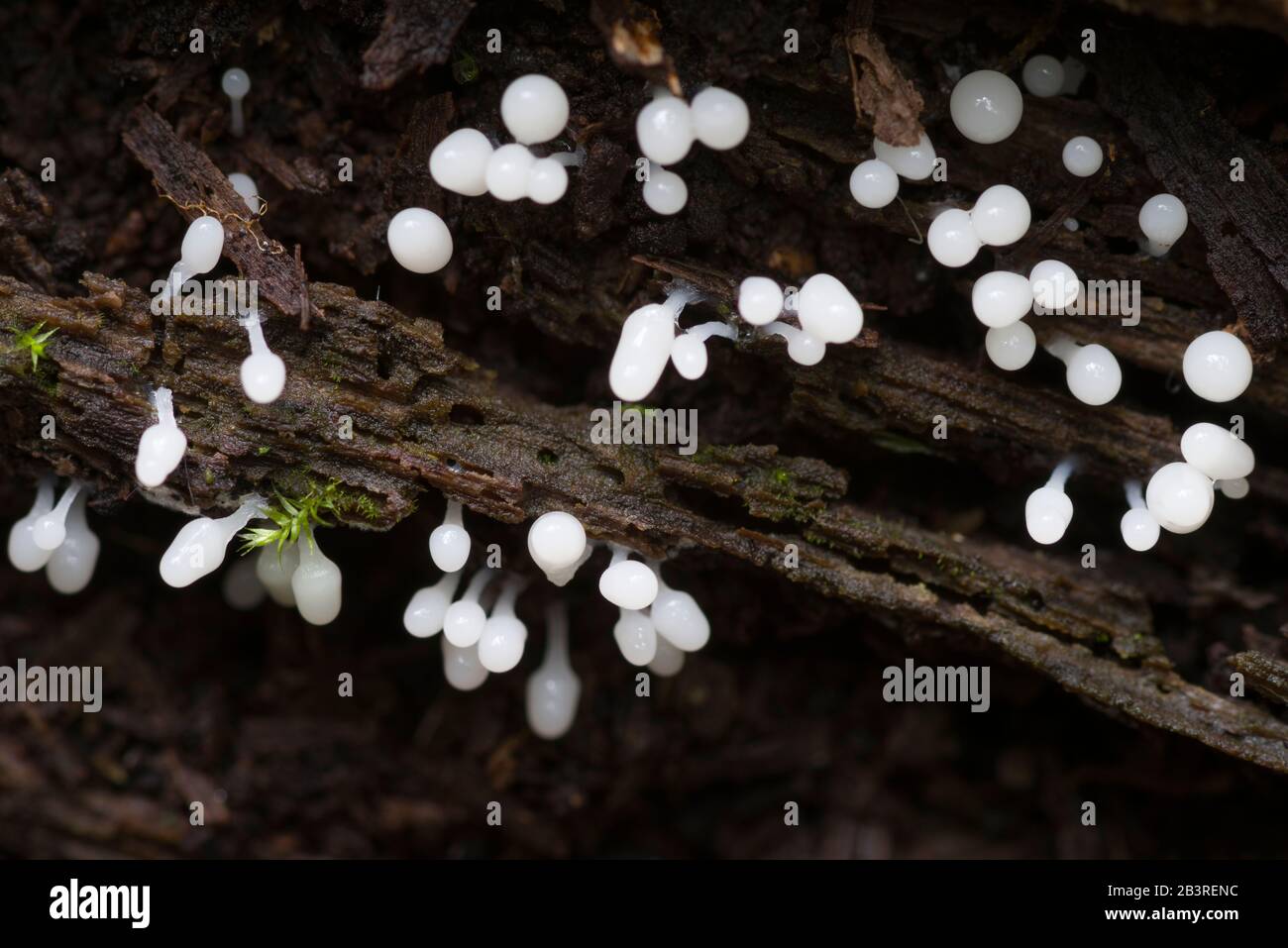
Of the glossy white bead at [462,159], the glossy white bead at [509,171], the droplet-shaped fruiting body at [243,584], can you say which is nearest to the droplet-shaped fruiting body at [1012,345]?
the glossy white bead at [509,171]

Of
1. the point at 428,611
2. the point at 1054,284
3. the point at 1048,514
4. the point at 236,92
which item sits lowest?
the point at 428,611

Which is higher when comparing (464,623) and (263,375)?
(263,375)

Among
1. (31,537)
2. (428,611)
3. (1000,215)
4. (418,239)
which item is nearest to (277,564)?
(428,611)

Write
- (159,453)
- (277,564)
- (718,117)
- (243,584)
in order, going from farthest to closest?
(243,584), (277,564), (159,453), (718,117)

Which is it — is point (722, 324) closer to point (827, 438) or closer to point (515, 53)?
point (827, 438)

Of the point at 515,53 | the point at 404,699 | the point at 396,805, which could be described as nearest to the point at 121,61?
the point at 515,53

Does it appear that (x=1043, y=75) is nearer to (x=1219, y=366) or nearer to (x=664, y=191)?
(x=1219, y=366)

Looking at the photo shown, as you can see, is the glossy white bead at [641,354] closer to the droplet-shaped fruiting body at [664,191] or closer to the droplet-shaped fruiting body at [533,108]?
the droplet-shaped fruiting body at [664,191]
